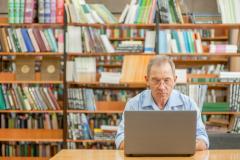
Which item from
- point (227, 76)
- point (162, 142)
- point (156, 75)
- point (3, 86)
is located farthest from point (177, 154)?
point (3, 86)

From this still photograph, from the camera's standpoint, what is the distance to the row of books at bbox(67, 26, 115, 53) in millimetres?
4695

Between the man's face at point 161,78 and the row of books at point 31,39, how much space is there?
2.44 meters

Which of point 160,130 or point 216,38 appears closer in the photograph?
point 160,130

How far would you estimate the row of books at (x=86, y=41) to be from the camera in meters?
4.70

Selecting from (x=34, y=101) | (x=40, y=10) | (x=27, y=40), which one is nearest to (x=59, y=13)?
(x=40, y=10)

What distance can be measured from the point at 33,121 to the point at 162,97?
2666 mm

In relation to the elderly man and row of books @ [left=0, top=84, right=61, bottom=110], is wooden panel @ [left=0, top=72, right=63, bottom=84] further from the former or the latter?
the elderly man

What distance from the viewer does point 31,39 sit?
4734mm

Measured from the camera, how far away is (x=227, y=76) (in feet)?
15.5

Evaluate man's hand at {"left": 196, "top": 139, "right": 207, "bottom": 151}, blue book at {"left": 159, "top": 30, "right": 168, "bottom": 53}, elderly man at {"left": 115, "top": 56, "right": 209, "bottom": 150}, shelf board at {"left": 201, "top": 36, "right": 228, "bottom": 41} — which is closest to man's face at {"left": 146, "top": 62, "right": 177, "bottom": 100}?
elderly man at {"left": 115, "top": 56, "right": 209, "bottom": 150}

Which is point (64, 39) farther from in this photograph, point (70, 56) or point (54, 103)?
point (54, 103)

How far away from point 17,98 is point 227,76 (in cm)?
245

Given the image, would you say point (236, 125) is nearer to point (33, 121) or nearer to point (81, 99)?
point (81, 99)

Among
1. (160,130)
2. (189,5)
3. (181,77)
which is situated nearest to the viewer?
(160,130)
